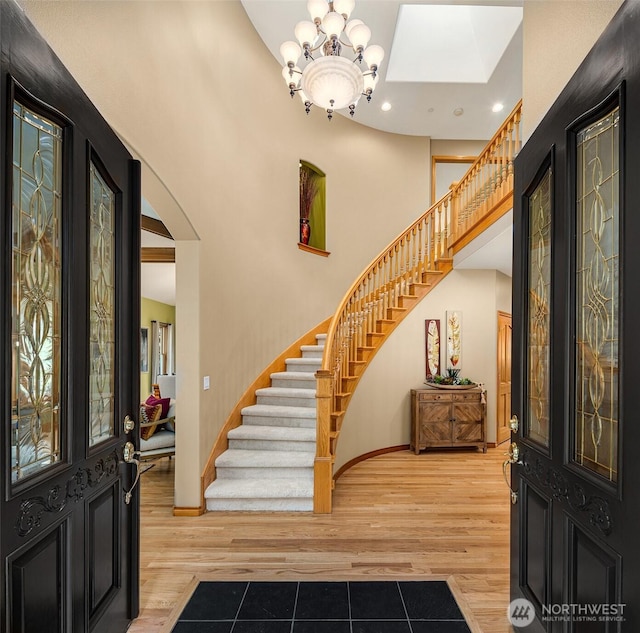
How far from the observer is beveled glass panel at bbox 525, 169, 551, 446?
1.76 m

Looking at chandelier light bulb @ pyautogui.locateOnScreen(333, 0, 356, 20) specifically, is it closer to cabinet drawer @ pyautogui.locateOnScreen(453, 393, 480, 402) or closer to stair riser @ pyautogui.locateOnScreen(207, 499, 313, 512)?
stair riser @ pyautogui.locateOnScreen(207, 499, 313, 512)

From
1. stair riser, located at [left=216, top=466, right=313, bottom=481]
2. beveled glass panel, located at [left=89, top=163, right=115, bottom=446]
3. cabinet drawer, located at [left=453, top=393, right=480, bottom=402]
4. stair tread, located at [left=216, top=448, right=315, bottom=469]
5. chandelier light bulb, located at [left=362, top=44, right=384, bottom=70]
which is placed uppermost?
chandelier light bulb, located at [left=362, top=44, right=384, bottom=70]

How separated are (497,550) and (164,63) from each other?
442 centimetres

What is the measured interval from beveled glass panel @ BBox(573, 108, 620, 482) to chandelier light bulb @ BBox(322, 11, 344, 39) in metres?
2.41

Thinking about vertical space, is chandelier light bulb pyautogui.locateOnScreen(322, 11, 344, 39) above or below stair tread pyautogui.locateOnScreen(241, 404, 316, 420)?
above

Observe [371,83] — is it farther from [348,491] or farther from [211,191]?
[348,491]

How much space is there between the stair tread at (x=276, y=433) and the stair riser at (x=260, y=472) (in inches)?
12.2

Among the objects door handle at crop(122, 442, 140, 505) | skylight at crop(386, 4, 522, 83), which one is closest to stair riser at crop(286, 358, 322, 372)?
door handle at crop(122, 442, 140, 505)

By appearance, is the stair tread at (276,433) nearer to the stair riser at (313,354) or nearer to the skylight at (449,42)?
the stair riser at (313,354)

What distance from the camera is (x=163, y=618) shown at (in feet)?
7.44

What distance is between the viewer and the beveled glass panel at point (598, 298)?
1301mm

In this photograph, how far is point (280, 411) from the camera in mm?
4500

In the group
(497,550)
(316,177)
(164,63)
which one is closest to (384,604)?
(497,550)

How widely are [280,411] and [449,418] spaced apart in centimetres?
257
